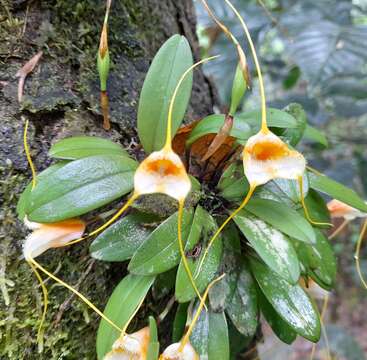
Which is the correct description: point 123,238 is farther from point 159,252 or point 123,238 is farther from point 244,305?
point 244,305

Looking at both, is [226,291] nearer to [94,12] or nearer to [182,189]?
[182,189]

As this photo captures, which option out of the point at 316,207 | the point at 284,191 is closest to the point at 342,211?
the point at 316,207

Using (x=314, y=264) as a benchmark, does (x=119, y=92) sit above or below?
above

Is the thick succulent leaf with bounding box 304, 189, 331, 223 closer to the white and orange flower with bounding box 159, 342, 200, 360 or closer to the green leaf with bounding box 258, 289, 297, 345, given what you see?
the green leaf with bounding box 258, 289, 297, 345

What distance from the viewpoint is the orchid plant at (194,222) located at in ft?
1.98

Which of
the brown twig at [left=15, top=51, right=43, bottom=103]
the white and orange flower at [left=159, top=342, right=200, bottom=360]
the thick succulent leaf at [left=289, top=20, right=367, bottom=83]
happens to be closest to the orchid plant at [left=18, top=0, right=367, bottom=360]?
the white and orange flower at [left=159, top=342, right=200, bottom=360]

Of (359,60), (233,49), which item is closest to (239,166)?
(359,60)

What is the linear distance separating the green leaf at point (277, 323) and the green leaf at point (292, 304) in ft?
0.21

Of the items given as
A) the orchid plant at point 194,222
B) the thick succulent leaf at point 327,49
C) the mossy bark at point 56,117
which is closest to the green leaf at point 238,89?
the orchid plant at point 194,222

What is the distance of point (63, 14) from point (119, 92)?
180 millimetres

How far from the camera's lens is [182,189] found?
50 cm

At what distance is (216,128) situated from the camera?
0.72 m

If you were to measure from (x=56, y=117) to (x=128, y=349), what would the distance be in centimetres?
42

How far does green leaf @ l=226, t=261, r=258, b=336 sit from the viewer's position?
28.5 inches
